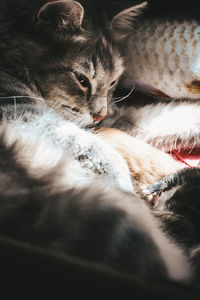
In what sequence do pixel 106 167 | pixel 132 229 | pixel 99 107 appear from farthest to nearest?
1. pixel 99 107
2. pixel 106 167
3. pixel 132 229

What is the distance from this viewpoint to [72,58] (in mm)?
793

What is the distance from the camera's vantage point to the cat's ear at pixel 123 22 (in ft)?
3.00

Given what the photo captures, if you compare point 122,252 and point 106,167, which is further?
point 106,167

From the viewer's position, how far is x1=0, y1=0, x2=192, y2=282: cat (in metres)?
0.39

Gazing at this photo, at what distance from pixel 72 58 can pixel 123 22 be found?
0.27 metres

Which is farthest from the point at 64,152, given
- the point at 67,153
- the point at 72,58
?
the point at 72,58

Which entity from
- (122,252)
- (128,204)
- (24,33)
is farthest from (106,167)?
(24,33)

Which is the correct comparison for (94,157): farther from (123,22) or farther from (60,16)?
(123,22)

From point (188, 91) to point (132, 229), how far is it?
70cm

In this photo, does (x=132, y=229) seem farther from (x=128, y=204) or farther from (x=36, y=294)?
(x=36, y=294)

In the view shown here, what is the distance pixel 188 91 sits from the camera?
1.00 m

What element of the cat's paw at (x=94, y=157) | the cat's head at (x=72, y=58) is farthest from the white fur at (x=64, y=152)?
the cat's head at (x=72, y=58)

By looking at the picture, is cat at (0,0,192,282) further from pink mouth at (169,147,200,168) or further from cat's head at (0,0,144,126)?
pink mouth at (169,147,200,168)

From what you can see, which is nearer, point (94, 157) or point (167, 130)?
point (94, 157)
